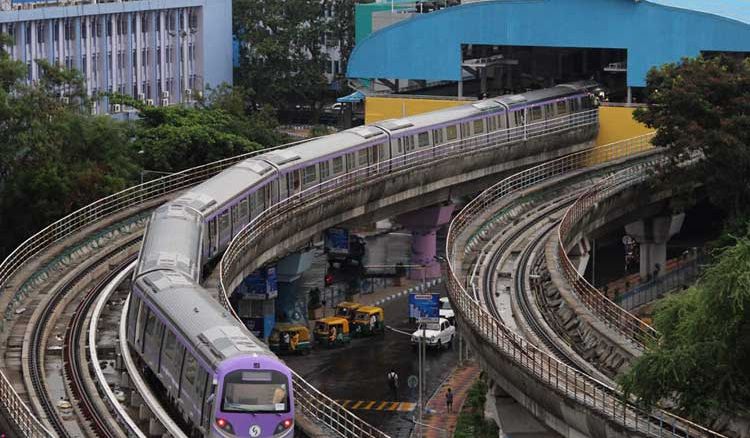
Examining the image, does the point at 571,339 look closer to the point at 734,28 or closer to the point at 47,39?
the point at 734,28

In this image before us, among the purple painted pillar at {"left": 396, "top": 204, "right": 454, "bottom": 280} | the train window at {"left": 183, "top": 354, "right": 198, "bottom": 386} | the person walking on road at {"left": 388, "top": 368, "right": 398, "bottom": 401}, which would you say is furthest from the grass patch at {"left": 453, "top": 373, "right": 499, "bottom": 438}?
the purple painted pillar at {"left": 396, "top": 204, "right": 454, "bottom": 280}

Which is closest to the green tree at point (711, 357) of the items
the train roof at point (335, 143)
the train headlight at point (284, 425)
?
the train headlight at point (284, 425)

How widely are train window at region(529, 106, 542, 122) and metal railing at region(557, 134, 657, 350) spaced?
23.5 feet

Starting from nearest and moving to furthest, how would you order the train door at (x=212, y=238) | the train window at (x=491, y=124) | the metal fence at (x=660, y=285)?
the train door at (x=212, y=238) < the metal fence at (x=660, y=285) < the train window at (x=491, y=124)

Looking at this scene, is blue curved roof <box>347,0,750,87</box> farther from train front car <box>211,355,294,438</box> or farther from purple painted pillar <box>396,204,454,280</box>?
→ train front car <box>211,355,294,438</box>

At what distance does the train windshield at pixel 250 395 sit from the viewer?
38688 mm

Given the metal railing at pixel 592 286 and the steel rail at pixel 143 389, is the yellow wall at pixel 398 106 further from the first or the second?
the steel rail at pixel 143 389

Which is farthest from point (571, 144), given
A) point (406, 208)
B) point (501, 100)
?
point (406, 208)

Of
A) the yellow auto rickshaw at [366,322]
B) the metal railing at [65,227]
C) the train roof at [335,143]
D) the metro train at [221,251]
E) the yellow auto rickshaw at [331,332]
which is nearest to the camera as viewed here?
the metro train at [221,251]

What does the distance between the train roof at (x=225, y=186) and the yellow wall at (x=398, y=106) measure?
25607 millimetres

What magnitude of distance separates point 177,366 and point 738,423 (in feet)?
42.4

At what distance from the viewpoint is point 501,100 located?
8025cm

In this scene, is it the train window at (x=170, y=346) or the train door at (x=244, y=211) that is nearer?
the train window at (x=170, y=346)

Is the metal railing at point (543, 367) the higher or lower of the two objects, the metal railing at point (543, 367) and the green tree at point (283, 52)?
the lower
